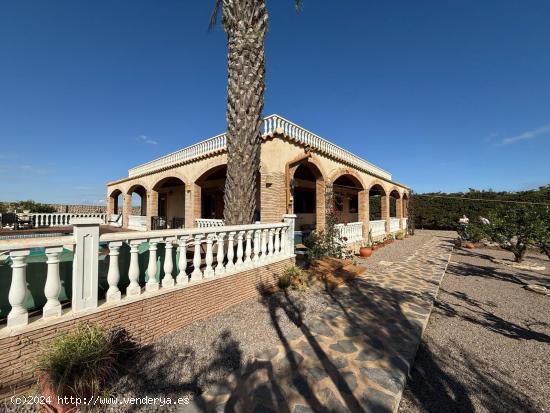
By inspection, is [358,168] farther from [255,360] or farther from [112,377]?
[112,377]

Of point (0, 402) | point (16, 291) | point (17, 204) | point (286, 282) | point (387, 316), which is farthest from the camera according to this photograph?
point (17, 204)

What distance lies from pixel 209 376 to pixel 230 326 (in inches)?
42.7

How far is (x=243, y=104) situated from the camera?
18.8ft

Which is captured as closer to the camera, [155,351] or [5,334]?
[5,334]

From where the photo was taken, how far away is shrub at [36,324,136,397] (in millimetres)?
2156

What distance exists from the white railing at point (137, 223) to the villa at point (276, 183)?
7 centimetres

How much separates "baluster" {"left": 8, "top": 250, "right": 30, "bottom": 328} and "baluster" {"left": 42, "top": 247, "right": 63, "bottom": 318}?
0.16 m

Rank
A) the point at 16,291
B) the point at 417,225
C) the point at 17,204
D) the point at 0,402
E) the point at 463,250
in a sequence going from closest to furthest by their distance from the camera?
the point at 0,402, the point at 16,291, the point at 463,250, the point at 17,204, the point at 417,225

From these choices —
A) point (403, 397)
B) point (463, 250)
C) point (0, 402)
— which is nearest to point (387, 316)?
point (403, 397)

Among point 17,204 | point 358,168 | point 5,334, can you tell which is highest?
point 358,168

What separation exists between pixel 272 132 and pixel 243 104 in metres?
2.62

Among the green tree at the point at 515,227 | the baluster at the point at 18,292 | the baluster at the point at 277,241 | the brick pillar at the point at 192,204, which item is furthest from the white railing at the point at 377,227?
the baluster at the point at 18,292

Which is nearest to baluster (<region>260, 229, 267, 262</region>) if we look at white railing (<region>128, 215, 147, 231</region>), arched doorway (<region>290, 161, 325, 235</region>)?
arched doorway (<region>290, 161, 325, 235</region>)

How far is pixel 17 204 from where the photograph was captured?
18797mm
